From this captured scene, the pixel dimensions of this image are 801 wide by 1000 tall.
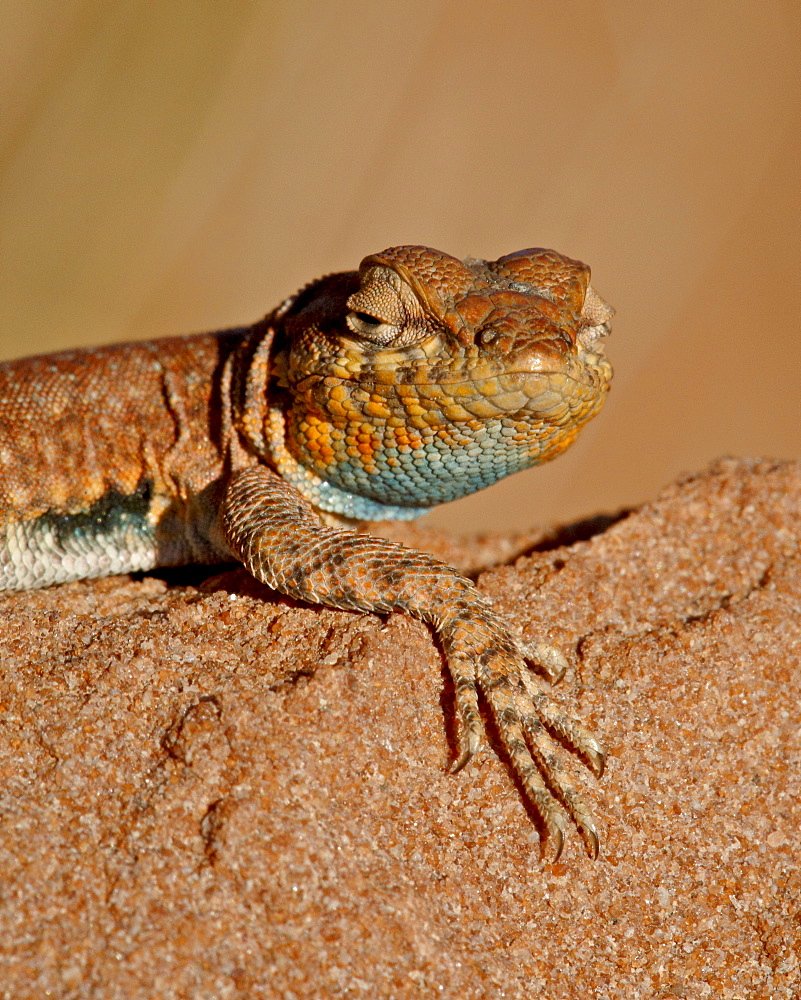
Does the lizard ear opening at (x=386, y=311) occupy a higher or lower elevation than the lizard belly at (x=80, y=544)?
higher

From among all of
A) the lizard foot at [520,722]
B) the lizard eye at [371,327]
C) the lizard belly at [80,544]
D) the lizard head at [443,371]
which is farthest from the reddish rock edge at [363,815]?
the lizard eye at [371,327]

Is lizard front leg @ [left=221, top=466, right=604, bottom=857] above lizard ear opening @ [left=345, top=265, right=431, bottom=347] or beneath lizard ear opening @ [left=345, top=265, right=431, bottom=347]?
beneath

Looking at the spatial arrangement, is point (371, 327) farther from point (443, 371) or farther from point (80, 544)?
point (80, 544)

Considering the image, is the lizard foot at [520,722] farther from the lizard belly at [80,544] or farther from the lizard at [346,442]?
the lizard belly at [80,544]

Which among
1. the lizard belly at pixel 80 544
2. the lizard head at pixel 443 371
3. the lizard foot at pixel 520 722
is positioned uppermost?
the lizard head at pixel 443 371

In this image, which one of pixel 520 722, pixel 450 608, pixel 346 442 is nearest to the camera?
pixel 520 722

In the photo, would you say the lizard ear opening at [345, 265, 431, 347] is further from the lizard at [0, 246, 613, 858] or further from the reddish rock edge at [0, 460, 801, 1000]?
the reddish rock edge at [0, 460, 801, 1000]

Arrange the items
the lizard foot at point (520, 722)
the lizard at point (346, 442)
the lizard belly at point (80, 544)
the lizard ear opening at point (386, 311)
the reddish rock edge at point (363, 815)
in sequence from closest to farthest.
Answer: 1. the reddish rock edge at point (363, 815)
2. the lizard foot at point (520, 722)
3. the lizard at point (346, 442)
4. the lizard ear opening at point (386, 311)
5. the lizard belly at point (80, 544)

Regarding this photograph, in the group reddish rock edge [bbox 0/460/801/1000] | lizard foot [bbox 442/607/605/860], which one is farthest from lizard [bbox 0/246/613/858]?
reddish rock edge [bbox 0/460/801/1000]

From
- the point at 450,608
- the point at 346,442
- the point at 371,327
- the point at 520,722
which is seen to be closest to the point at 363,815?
the point at 520,722
